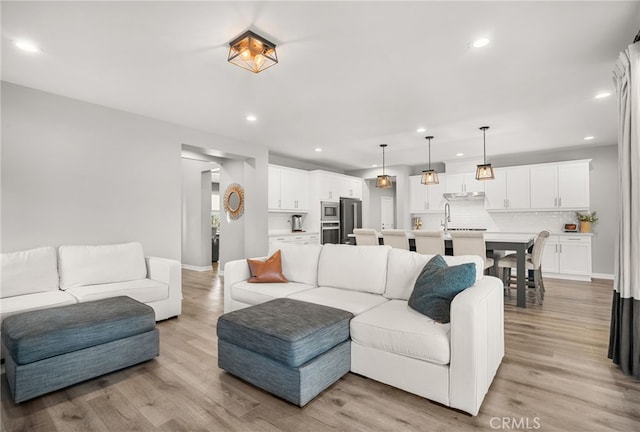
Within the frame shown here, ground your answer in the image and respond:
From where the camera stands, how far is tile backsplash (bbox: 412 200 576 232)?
647 centimetres

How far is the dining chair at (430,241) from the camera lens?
14.2 feet

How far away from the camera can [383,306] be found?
259 centimetres

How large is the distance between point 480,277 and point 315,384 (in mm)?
1545

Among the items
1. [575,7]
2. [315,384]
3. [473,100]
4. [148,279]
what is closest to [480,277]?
[315,384]

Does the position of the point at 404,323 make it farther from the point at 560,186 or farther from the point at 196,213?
the point at 196,213

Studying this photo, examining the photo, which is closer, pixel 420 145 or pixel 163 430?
pixel 163 430

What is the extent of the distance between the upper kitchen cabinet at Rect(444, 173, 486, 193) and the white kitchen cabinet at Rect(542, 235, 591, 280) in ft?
5.63

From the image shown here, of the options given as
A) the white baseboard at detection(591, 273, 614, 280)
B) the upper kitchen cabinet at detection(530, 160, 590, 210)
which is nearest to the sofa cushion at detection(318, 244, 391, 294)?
the upper kitchen cabinet at detection(530, 160, 590, 210)

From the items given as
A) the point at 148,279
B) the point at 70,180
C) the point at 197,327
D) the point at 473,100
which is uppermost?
the point at 473,100

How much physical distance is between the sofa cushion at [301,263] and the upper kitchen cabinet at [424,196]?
184 inches

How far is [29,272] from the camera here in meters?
3.01

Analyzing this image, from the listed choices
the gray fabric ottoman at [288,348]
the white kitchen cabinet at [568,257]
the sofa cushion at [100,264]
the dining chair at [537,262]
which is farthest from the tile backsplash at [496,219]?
the sofa cushion at [100,264]

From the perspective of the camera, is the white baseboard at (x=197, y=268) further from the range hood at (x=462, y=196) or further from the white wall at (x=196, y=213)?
the range hood at (x=462, y=196)

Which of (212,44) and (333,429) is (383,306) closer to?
(333,429)
